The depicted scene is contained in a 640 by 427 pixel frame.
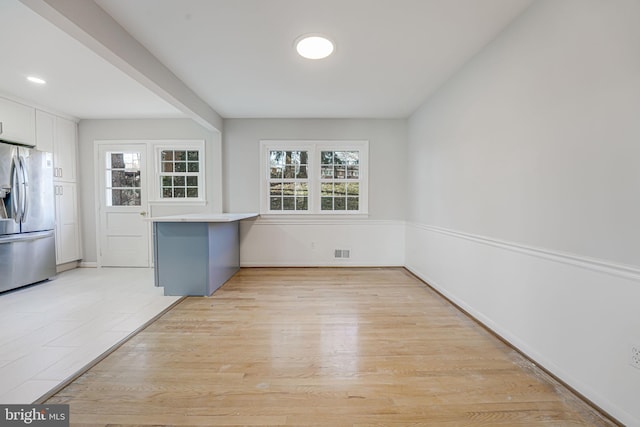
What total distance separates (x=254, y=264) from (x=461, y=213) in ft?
11.1

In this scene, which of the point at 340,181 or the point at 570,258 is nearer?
the point at 570,258

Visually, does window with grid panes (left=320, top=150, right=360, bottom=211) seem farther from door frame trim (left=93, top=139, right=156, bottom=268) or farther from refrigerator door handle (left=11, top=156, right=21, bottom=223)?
refrigerator door handle (left=11, top=156, right=21, bottom=223)

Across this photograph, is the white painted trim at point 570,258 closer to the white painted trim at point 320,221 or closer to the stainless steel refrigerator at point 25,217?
the white painted trim at point 320,221

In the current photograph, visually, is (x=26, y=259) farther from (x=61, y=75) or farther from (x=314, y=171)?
(x=314, y=171)

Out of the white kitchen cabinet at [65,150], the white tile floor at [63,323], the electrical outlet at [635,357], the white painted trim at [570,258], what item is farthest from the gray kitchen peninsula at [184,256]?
the electrical outlet at [635,357]

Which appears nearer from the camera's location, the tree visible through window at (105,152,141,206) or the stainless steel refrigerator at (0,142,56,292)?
the stainless steel refrigerator at (0,142,56,292)

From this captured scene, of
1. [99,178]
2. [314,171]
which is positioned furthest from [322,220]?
[99,178]

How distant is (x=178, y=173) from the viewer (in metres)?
4.77

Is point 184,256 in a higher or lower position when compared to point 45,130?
lower

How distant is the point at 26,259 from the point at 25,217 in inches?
22.3

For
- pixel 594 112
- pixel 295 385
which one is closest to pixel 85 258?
pixel 295 385
